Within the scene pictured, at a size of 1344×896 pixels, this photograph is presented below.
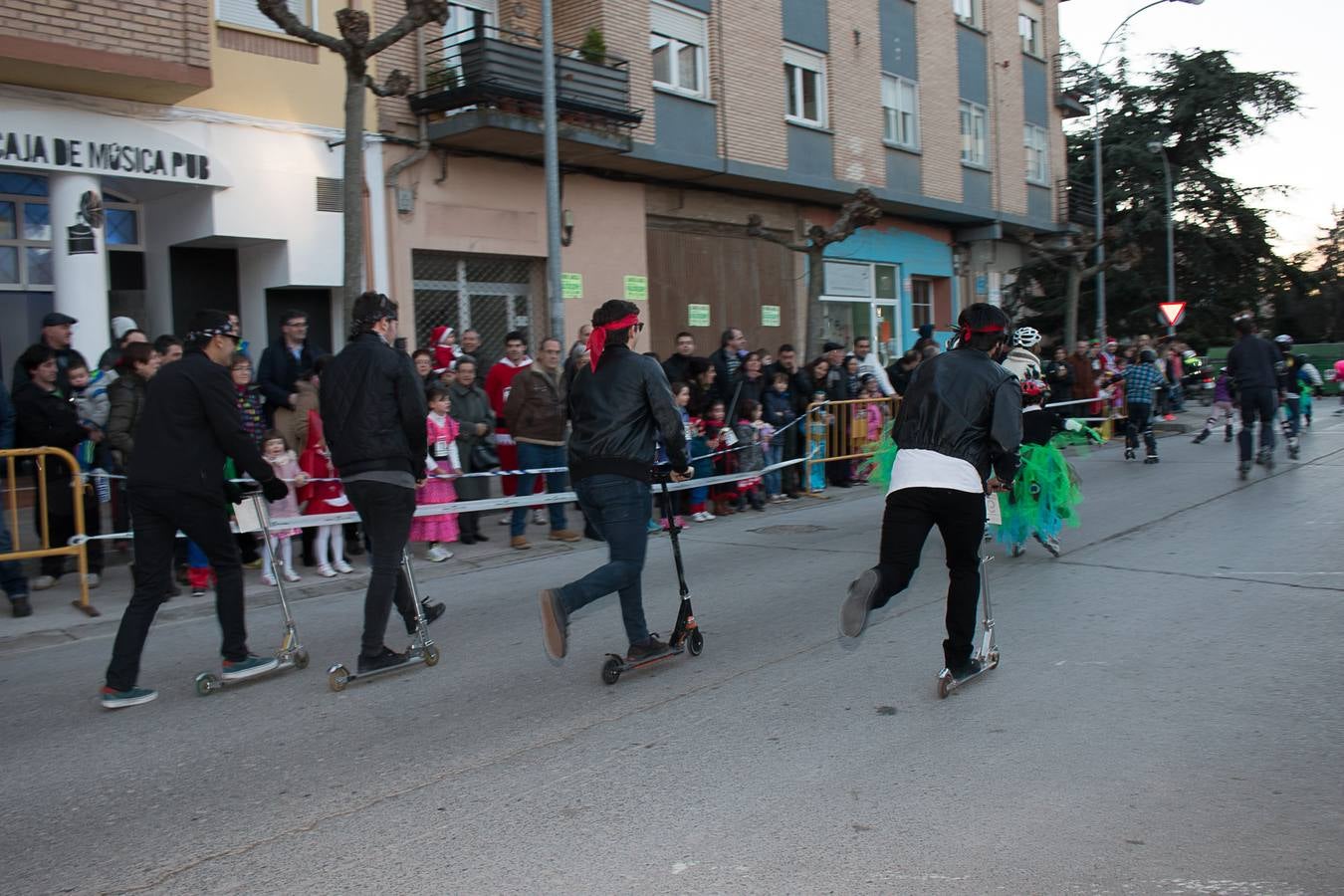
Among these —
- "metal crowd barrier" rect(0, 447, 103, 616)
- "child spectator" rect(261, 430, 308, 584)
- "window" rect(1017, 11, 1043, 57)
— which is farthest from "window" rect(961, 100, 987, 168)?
"metal crowd barrier" rect(0, 447, 103, 616)

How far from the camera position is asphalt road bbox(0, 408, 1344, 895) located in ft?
12.1

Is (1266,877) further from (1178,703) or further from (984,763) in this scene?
(1178,703)

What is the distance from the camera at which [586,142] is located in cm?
1606

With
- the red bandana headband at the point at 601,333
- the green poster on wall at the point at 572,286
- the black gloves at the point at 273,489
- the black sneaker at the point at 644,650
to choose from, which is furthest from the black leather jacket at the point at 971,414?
the green poster on wall at the point at 572,286

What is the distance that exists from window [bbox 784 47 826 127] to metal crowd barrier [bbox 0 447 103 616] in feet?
51.7

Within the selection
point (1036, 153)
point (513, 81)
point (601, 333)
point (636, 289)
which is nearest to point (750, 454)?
point (513, 81)

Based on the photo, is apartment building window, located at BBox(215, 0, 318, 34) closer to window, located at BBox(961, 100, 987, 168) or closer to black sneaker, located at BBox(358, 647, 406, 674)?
black sneaker, located at BBox(358, 647, 406, 674)

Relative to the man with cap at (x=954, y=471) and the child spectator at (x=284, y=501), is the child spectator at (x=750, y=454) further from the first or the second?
the man with cap at (x=954, y=471)

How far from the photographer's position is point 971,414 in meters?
5.31

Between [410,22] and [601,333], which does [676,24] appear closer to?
[410,22]

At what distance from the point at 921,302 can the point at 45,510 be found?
73.4 ft

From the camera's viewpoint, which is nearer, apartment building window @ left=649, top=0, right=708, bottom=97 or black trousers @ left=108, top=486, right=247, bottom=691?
black trousers @ left=108, top=486, right=247, bottom=691

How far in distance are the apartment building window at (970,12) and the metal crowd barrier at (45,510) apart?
24.1m

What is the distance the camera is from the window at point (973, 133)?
26969 millimetres
